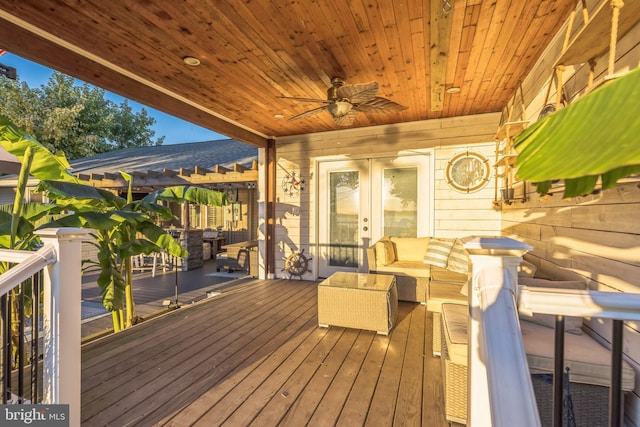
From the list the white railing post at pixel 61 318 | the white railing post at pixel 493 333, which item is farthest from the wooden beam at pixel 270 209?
the white railing post at pixel 493 333

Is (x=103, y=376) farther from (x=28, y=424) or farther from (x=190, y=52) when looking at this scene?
(x=190, y=52)

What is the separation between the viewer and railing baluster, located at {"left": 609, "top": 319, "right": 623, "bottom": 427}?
0.81 meters

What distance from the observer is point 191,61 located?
2965 mm


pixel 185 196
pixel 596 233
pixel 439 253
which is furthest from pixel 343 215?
pixel 596 233

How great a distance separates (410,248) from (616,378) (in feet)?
12.7

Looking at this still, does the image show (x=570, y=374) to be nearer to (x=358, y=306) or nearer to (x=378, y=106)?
(x=358, y=306)

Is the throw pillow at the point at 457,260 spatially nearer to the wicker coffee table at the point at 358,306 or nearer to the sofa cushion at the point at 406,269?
the sofa cushion at the point at 406,269

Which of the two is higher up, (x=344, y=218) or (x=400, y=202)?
(x=400, y=202)

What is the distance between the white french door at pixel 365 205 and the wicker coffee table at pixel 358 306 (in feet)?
6.47

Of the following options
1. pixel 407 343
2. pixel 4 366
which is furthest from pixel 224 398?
pixel 407 343

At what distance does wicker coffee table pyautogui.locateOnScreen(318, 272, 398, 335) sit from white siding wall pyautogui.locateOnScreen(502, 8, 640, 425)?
1476 mm

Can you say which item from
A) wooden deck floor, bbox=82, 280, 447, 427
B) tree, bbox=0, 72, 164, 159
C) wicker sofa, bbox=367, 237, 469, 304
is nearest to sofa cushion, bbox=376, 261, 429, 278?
wicker sofa, bbox=367, 237, 469, 304

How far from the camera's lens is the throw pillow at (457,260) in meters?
3.55

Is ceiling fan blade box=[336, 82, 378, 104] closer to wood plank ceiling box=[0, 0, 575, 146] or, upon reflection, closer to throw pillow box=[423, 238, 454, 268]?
wood plank ceiling box=[0, 0, 575, 146]
